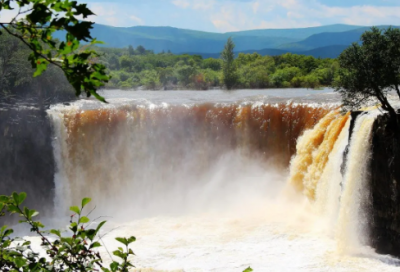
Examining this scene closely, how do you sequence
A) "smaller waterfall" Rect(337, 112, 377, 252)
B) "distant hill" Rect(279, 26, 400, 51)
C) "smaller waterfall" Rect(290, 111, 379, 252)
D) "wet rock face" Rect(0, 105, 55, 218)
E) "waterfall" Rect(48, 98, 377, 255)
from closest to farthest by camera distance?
"smaller waterfall" Rect(337, 112, 377, 252) → "smaller waterfall" Rect(290, 111, 379, 252) → "waterfall" Rect(48, 98, 377, 255) → "wet rock face" Rect(0, 105, 55, 218) → "distant hill" Rect(279, 26, 400, 51)

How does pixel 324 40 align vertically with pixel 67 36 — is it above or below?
above

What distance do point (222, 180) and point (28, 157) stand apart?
6.47 metres

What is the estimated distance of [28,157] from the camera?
15.3 m

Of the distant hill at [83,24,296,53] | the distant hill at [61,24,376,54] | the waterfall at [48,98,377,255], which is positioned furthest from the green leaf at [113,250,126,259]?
the distant hill at [83,24,296,53]

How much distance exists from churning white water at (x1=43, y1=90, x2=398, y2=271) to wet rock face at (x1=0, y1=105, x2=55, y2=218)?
1.24 feet

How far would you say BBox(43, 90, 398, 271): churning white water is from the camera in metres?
10.6

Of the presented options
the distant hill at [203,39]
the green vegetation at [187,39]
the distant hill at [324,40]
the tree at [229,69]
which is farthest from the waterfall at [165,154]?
the distant hill at [324,40]

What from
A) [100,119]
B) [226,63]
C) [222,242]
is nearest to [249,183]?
[222,242]

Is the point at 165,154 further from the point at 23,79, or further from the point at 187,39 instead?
the point at 187,39

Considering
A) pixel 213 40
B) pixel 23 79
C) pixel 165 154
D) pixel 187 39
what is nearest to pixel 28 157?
pixel 165 154

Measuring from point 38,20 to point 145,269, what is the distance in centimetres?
899

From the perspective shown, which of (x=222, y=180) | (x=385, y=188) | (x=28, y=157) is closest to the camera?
(x=385, y=188)

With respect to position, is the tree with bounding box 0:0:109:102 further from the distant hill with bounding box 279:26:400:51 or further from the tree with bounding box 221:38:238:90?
the distant hill with bounding box 279:26:400:51

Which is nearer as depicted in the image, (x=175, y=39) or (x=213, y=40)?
(x=213, y=40)
